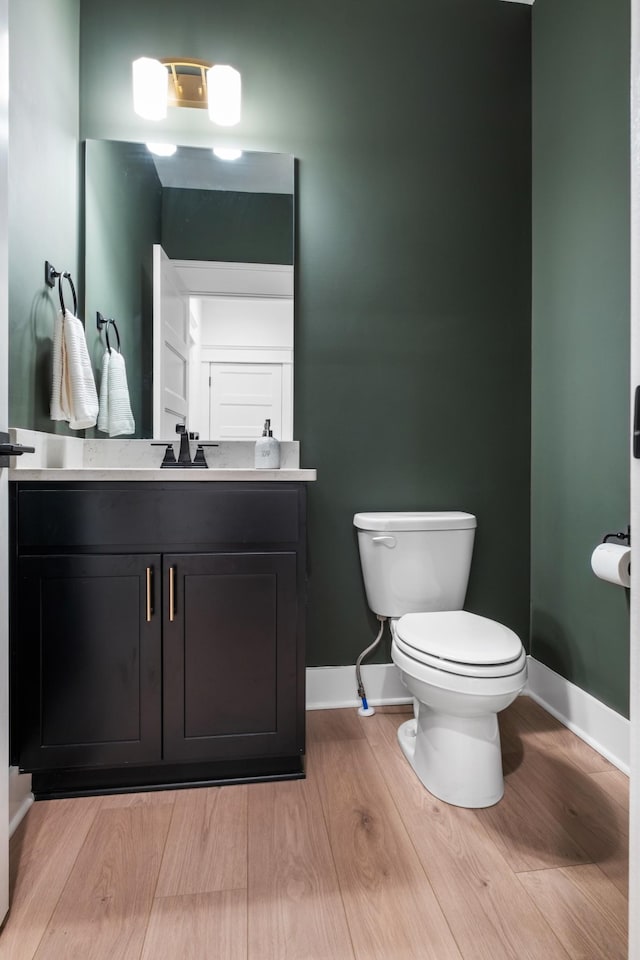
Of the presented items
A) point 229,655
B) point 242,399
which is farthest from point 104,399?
point 229,655

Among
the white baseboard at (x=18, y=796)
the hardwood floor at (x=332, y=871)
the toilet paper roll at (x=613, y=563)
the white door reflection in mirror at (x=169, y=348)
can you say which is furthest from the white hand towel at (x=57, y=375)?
the toilet paper roll at (x=613, y=563)

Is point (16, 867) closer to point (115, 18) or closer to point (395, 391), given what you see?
point (395, 391)

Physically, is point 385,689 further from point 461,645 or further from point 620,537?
point 620,537

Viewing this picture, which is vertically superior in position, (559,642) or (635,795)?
(635,795)

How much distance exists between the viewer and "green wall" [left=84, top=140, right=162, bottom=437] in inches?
72.9

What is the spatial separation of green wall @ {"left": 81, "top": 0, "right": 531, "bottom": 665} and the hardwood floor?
2.21ft

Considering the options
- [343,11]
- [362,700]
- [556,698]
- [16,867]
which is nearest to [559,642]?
[556,698]

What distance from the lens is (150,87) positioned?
179 cm

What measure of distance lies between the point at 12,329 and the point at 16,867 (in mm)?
1310

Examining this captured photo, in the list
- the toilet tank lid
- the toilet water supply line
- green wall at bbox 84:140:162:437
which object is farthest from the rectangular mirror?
the toilet water supply line

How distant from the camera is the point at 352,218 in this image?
6.47 feet

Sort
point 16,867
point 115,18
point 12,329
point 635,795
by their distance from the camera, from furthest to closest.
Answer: point 115,18 < point 12,329 < point 16,867 < point 635,795

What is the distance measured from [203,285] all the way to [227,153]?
1.62 feet

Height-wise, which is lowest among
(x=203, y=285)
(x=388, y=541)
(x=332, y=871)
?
(x=332, y=871)
